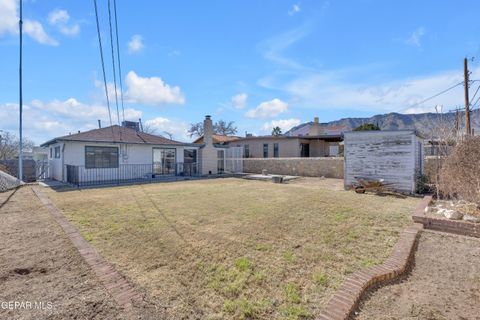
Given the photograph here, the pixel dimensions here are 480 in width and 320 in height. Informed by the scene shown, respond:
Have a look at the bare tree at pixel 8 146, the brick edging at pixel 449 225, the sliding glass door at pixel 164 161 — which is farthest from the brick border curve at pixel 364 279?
the bare tree at pixel 8 146

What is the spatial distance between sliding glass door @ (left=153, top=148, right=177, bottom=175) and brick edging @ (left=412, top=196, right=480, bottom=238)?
14.8 meters

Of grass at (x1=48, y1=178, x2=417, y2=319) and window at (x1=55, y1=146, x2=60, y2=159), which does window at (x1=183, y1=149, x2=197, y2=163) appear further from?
grass at (x1=48, y1=178, x2=417, y2=319)

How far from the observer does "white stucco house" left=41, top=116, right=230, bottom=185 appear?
13.3m

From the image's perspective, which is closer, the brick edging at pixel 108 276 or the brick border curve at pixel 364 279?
the brick border curve at pixel 364 279

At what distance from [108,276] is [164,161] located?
14832 millimetres

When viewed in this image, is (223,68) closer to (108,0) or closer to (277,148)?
(108,0)

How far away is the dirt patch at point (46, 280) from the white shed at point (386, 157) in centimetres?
1046

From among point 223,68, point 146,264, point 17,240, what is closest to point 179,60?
point 223,68

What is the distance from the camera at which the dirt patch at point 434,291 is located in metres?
2.46

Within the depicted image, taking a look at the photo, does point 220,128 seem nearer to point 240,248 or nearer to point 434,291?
point 240,248

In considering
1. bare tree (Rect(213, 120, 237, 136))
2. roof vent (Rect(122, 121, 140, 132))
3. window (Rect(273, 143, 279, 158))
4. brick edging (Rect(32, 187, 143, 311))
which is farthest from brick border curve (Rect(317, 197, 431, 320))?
bare tree (Rect(213, 120, 237, 136))

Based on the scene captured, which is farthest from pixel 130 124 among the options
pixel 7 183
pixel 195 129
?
pixel 195 129

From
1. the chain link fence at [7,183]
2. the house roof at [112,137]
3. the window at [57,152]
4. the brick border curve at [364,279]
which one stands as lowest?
the brick border curve at [364,279]

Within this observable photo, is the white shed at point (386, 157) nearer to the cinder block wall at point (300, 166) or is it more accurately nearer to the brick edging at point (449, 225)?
the cinder block wall at point (300, 166)
